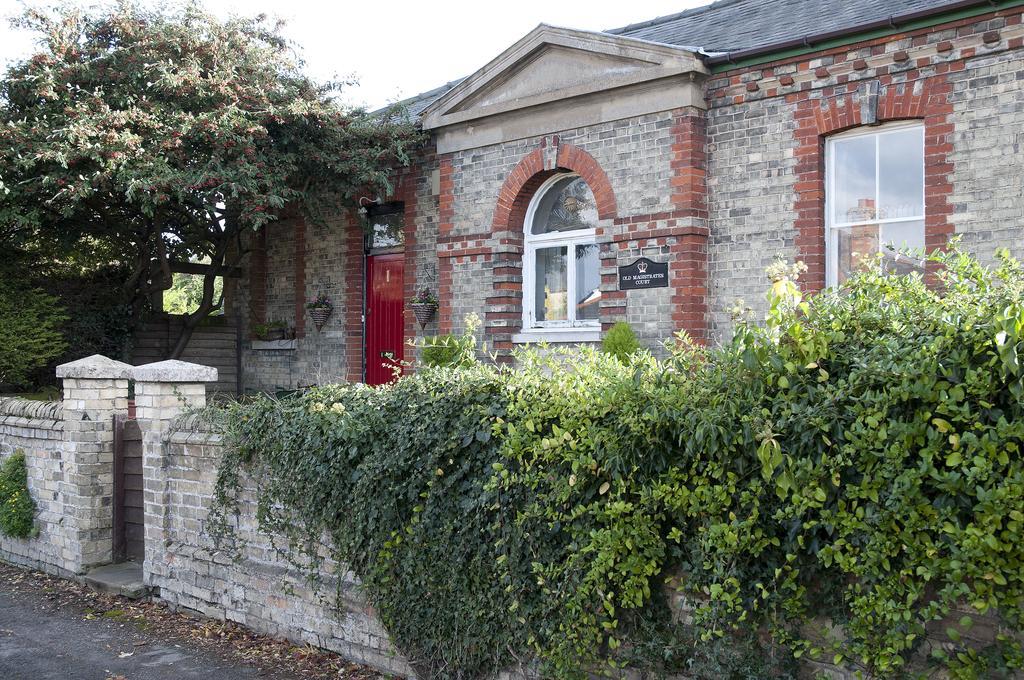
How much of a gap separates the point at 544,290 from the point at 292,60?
16.6 ft

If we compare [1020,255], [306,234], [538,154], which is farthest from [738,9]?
[306,234]

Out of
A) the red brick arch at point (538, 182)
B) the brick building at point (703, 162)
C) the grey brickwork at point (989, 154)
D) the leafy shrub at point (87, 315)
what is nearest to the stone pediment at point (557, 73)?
the brick building at point (703, 162)

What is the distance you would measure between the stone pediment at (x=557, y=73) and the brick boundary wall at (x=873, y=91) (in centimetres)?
65

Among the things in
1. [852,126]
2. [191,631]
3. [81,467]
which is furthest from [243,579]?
[852,126]

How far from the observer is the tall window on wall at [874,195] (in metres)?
9.39

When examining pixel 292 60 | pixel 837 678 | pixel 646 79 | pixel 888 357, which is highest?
pixel 292 60

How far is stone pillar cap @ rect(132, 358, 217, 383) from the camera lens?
24.4 ft

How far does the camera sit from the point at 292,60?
1341 cm

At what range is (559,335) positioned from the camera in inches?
468

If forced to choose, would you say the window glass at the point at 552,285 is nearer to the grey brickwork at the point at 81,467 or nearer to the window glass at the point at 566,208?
the window glass at the point at 566,208

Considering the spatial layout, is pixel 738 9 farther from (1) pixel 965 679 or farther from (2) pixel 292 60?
(1) pixel 965 679

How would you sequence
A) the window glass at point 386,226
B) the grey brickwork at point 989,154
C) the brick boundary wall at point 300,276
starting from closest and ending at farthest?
the grey brickwork at point 989,154, the window glass at point 386,226, the brick boundary wall at point 300,276

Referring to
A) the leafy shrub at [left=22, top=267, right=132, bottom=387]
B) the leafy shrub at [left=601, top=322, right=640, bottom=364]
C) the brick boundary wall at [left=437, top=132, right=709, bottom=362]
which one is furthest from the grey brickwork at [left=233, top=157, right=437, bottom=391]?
the leafy shrub at [left=601, top=322, right=640, bottom=364]

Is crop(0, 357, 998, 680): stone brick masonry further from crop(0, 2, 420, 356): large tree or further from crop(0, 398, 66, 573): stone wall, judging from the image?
crop(0, 2, 420, 356): large tree
